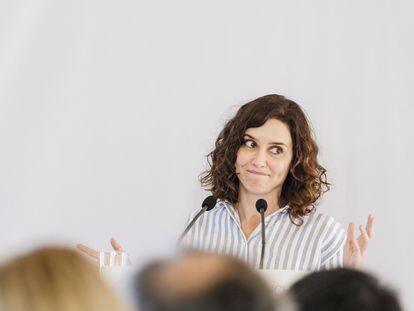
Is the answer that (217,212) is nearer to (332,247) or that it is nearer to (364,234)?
→ (332,247)

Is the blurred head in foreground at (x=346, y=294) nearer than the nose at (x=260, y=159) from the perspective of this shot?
Yes

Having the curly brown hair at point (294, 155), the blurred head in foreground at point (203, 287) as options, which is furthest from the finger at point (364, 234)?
the blurred head in foreground at point (203, 287)

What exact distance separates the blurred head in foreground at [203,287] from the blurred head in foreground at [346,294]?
104mm

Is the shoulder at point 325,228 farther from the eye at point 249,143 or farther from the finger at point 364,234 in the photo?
the eye at point 249,143

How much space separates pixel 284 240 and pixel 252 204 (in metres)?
0.16

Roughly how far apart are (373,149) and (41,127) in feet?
3.97

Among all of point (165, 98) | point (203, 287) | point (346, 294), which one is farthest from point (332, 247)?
point (203, 287)

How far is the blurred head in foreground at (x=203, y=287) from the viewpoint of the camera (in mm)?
684

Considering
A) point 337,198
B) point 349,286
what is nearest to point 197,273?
point 349,286

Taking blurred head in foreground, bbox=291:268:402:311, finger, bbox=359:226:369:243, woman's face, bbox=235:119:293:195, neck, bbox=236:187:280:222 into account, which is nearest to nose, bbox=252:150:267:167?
woman's face, bbox=235:119:293:195

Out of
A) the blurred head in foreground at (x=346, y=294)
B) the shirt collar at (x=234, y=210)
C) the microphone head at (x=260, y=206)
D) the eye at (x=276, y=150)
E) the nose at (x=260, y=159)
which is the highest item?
the blurred head in foreground at (x=346, y=294)

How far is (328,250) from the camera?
2539 millimetres

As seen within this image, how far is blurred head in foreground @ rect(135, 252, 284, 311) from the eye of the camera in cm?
68

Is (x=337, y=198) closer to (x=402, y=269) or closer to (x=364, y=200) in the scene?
(x=364, y=200)
